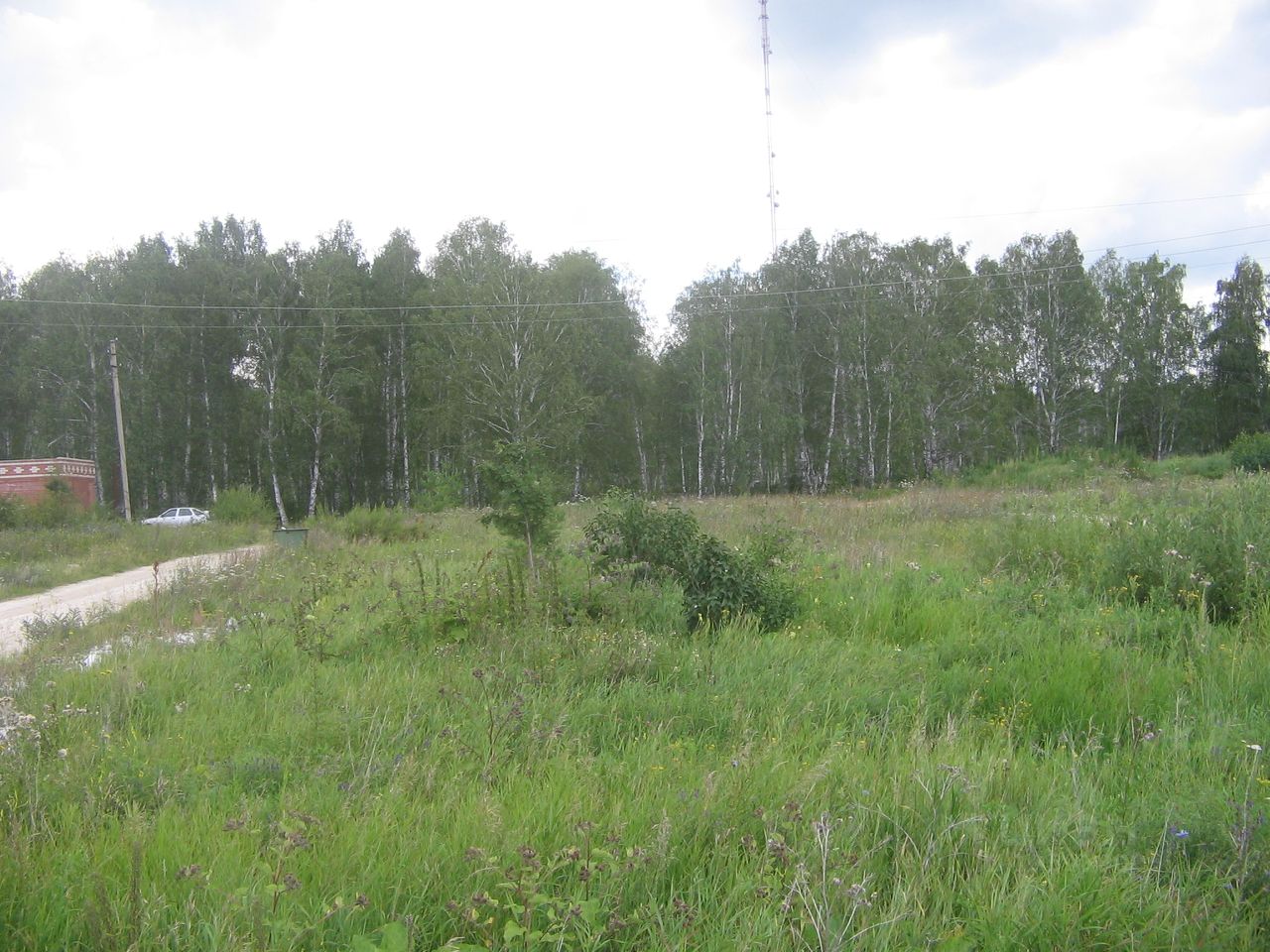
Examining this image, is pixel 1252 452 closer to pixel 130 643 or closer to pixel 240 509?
pixel 130 643

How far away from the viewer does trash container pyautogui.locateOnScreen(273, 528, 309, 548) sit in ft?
45.9

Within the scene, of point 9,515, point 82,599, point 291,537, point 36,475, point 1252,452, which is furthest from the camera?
point 36,475

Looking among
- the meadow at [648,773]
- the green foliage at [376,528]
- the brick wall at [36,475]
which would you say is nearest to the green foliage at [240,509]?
the green foliage at [376,528]

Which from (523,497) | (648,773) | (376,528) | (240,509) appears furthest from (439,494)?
(648,773)

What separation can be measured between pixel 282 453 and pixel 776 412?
2305 cm

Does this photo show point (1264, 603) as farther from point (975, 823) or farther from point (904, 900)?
point (904, 900)

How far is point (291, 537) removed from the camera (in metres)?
14.4

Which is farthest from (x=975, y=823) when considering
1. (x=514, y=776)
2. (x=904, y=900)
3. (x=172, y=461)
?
(x=172, y=461)

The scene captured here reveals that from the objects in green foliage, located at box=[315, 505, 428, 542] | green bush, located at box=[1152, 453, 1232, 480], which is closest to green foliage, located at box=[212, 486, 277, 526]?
green foliage, located at box=[315, 505, 428, 542]

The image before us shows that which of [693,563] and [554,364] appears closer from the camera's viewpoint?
[693,563]

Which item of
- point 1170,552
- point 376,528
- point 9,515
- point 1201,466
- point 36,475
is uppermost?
point 36,475

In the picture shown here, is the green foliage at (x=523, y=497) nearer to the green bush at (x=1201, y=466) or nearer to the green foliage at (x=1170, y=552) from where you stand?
the green foliage at (x=1170, y=552)

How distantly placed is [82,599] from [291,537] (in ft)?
14.3

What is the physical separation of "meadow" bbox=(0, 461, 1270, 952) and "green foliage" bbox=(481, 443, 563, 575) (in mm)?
450
